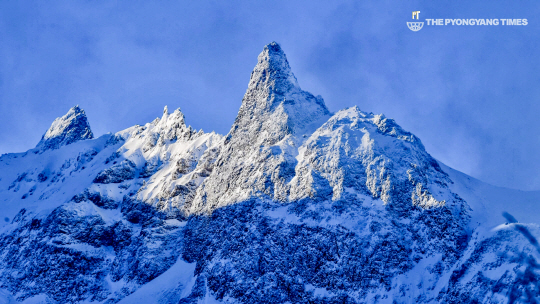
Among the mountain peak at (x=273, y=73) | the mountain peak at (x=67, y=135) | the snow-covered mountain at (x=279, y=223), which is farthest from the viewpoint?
the mountain peak at (x=67, y=135)

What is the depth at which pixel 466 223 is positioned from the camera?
7125 centimetres

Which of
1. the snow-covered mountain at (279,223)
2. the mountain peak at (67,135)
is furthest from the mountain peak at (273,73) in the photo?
the mountain peak at (67,135)

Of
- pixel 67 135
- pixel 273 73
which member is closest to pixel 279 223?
pixel 273 73

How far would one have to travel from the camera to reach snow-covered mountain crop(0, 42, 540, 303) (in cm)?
6700

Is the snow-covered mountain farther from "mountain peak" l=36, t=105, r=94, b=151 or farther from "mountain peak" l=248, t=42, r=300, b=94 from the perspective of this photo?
"mountain peak" l=36, t=105, r=94, b=151

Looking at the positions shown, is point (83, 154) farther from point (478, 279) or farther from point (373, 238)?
point (478, 279)

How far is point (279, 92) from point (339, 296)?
61305 mm

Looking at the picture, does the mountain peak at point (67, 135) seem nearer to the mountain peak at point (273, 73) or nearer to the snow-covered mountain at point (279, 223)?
the snow-covered mountain at point (279, 223)

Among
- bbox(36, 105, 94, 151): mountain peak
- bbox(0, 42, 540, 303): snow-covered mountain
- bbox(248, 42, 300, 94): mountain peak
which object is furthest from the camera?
bbox(36, 105, 94, 151): mountain peak

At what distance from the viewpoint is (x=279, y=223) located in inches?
3105

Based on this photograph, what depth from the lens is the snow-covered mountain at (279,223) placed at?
67.0m

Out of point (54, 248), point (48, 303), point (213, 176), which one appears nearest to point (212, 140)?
point (213, 176)

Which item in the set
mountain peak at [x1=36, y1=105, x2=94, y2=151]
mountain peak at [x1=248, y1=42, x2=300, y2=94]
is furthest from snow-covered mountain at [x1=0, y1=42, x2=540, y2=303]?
mountain peak at [x1=36, y1=105, x2=94, y2=151]

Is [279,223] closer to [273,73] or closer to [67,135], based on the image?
[273,73]
